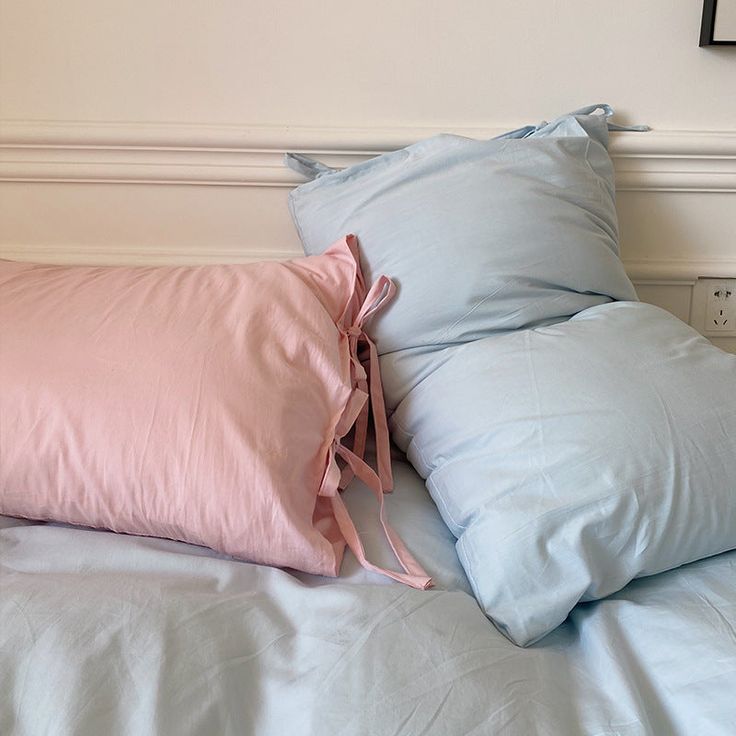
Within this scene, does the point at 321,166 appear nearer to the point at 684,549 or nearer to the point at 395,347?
the point at 395,347

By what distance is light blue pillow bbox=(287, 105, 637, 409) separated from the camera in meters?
0.91

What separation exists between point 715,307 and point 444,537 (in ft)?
2.14

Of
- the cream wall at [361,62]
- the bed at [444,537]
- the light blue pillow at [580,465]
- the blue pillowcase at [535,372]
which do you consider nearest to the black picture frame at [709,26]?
the cream wall at [361,62]

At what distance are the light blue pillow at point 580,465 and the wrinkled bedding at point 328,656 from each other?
0.12 feet

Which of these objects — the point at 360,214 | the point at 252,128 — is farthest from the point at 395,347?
the point at 252,128

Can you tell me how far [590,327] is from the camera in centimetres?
85

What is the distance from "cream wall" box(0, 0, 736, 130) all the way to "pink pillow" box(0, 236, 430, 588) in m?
0.40

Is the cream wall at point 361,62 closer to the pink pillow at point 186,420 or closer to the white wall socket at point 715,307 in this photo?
the white wall socket at point 715,307

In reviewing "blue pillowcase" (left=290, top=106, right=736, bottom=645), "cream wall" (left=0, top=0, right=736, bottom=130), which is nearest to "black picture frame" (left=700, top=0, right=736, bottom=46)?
"cream wall" (left=0, top=0, right=736, bottom=130)

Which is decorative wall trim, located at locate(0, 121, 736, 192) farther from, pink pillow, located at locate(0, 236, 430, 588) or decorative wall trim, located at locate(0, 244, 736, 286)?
pink pillow, located at locate(0, 236, 430, 588)

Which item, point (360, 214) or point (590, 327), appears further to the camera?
point (360, 214)

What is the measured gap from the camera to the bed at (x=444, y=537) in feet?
1.89

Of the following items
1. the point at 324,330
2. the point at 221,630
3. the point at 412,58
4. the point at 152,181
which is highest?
the point at 412,58

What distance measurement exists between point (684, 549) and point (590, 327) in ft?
0.83
